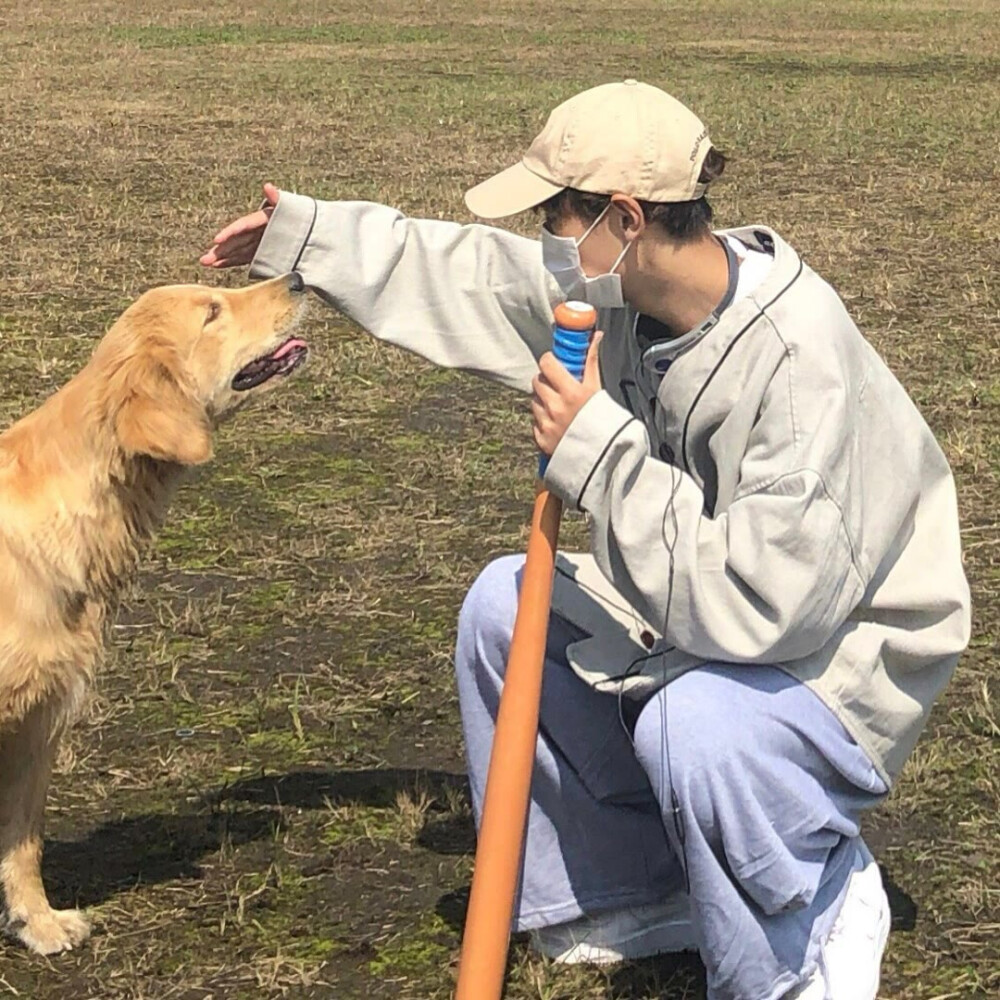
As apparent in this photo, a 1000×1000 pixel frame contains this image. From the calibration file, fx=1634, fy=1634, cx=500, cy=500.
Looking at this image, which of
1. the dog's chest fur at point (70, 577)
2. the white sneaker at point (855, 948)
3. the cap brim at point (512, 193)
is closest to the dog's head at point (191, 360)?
the dog's chest fur at point (70, 577)

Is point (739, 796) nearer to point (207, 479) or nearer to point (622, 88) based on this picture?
point (622, 88)

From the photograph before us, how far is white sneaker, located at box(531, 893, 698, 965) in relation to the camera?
135 inches

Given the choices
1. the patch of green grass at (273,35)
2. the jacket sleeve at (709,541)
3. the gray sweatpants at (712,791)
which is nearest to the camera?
the jacket sleeve at (709,541)

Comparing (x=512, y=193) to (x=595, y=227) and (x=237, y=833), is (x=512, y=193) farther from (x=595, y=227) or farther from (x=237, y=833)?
(x=237, y=833)

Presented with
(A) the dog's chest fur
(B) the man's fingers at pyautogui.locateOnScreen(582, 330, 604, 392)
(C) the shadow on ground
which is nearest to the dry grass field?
(C) the shadow on ground

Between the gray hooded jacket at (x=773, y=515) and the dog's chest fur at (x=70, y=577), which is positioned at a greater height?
the gray hooded jacket at (x=773, y=515)

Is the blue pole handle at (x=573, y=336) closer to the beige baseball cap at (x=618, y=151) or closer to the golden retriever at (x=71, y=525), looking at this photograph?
the beige baseball cap at (x=618, y=151)

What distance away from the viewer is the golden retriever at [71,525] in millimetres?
3484

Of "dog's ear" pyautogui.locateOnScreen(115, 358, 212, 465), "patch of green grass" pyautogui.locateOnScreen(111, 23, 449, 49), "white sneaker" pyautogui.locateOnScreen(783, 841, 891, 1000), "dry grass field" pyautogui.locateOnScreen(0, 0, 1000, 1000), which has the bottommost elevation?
"patch of green grass" pyautogui.locateOnScreen(111, 23, 449, 49)

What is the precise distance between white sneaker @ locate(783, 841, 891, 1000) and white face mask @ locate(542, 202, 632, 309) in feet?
3.92

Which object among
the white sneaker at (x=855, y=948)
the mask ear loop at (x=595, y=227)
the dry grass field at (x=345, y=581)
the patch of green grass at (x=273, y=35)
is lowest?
the patch of green grass at (x=273, y=35)

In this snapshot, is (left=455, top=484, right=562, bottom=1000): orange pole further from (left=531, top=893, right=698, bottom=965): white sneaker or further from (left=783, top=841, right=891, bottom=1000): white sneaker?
(left=783, top=841, right=891, bottom=1000): white sneaker

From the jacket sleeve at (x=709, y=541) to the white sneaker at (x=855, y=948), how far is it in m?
0.60

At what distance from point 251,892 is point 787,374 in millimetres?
1725
